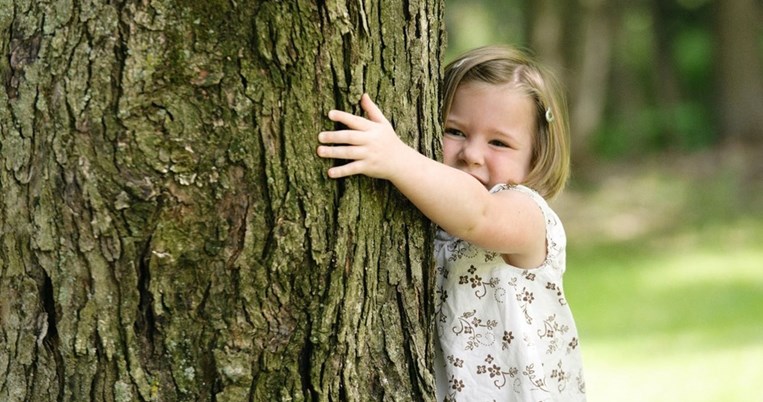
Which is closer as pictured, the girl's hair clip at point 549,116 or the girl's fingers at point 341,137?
the girl's fingers at point 341,137

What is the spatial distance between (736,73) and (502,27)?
27.0ft

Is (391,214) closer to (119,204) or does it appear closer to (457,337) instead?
(457,337)

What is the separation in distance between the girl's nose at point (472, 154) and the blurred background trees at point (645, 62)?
497 inches

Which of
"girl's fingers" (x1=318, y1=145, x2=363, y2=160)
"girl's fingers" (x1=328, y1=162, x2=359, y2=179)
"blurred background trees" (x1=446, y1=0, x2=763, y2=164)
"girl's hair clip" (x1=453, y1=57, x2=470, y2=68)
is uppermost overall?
"blurred background trees" (x1=446, y1=0, x2=763, y2=164)

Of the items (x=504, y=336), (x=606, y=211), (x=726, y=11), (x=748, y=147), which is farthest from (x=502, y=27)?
(x=504, y=336)

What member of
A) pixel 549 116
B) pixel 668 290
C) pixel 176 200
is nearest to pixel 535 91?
pixel 549 116

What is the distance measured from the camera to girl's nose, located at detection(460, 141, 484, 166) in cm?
282

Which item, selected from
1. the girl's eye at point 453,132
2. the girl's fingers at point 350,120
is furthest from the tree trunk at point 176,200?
the girl's eye at point 453,132

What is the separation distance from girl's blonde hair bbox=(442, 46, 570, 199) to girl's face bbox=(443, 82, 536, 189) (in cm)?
3

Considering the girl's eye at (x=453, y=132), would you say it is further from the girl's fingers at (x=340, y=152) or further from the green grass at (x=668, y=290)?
the green grass at (x=668, y=290)

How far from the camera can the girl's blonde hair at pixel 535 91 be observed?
2908mm

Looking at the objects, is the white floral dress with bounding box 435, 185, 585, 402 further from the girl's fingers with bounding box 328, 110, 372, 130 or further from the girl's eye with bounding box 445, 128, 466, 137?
the girl's fingers with bounding box 328, 110, 372, 130

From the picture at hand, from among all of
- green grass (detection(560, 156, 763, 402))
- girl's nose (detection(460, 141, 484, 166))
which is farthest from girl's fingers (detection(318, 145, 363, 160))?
green grass (detection(560, 156, 763, 402))

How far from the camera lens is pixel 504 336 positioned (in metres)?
2.74
